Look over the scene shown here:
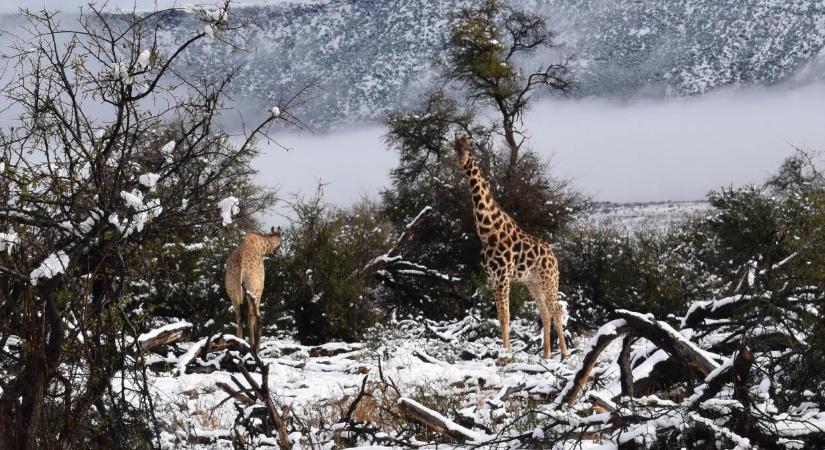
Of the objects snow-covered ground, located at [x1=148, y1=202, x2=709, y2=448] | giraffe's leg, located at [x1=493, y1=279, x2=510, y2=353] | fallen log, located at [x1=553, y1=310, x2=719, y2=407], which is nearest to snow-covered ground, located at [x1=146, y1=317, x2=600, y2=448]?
snow-covered ground, located at [x1=148, y1=202, x2=709, y2=448]

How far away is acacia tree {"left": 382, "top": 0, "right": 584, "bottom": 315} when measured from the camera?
1919 centimetres

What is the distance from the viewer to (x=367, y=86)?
6009cm

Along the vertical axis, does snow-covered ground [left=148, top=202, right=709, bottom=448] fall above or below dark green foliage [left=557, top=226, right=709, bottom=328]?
below

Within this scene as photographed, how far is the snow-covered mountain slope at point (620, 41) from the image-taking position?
5700 centimetres

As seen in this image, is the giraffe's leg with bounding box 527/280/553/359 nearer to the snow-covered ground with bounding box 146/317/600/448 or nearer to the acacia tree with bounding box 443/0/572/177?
the snow-covered ground with bounding box 146/317/600/448

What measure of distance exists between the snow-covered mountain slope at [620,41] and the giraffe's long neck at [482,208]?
132 ft

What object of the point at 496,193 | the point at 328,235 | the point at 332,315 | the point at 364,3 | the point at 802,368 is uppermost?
the point at 364,3

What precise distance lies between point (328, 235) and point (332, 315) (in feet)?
5.55

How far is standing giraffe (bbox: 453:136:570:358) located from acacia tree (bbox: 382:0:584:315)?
6293mm

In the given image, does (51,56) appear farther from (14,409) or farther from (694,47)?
(694,47)

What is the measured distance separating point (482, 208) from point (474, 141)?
39.7 ft

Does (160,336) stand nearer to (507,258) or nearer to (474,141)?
(507,258)

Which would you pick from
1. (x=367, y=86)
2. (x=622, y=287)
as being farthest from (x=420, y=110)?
(x=367, y=86)

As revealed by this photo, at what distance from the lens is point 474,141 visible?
2319 centimetres
